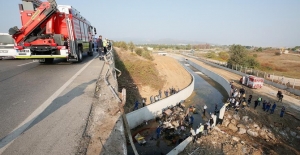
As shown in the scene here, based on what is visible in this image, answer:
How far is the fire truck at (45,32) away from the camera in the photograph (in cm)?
967

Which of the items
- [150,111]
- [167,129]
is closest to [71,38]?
[150,111]

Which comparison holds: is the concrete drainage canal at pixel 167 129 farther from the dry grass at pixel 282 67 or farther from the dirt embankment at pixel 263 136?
the dry grass at pixel 282 67

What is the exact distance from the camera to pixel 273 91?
2212cm

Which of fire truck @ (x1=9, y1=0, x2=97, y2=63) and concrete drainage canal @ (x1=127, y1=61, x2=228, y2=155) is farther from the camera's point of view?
concrete drainage canal @ (x1=127, y1=61, x2=228, y2=155)

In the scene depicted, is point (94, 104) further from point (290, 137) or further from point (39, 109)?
point (290, 137)

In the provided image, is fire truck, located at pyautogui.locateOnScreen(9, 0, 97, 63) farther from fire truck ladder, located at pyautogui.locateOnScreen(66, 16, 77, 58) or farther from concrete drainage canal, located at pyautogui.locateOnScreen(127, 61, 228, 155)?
concrete drainage canal, located at pyautogui.locateOnScreen(127, 61, 228, 155)

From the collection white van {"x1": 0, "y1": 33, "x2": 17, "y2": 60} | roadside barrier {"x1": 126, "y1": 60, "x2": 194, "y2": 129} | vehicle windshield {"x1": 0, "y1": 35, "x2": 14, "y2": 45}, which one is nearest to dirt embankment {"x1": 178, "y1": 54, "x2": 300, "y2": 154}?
roadside barrier {"x1": 126, "y1": 60, "x2": 194, "y2": 129}

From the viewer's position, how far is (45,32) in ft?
34.2

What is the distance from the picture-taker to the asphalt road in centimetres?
324

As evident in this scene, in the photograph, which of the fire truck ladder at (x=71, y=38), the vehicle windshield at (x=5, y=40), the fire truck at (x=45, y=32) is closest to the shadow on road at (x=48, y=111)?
the fire truck ladder at (x=71, y=38)

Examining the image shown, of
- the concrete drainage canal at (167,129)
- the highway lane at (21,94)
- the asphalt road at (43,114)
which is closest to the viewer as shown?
the asphalt road at (43,114)

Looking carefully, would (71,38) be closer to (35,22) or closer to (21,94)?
(35,22)

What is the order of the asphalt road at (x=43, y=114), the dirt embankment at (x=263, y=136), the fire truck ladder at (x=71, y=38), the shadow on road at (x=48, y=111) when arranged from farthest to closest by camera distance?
the dirt embankment at (x=263, y=136)
the fire truck ladder at (x=71, y=38)
the shadow on road at (x=48, y=111)
the asphalt road at (x=43, y=114)

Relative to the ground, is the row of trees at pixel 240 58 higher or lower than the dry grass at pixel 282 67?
higher
